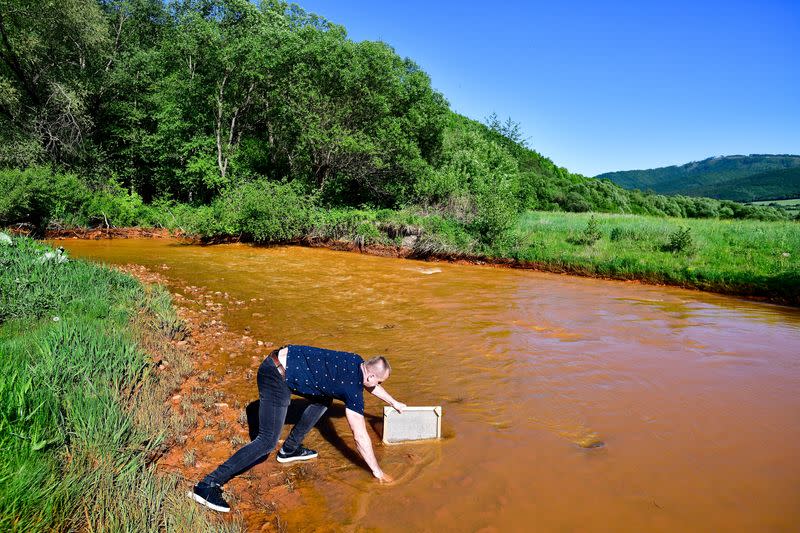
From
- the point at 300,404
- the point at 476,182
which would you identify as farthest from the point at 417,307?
the point at 476,182

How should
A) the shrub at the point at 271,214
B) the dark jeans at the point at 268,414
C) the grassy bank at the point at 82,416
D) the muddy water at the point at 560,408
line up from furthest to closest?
1. the shrub at the point at 271,214
2. the dark jeans at the point at 268,414
3. the muddy water at the point at 560,408
4. the grassy bank at the point at 82,416

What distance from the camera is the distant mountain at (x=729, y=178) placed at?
6844 cm

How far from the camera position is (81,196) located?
19906 millimetres

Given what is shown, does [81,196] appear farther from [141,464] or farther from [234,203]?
[141,464]

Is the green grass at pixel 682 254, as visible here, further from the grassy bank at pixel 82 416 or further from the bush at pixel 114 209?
the bush at pixel 114 209

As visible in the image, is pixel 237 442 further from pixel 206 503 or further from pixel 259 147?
pixel 259 147

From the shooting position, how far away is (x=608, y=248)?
16.3 meters

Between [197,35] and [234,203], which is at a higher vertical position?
[197,35]

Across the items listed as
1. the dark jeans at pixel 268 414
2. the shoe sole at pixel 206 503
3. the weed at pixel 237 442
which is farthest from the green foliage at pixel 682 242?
the shoe sole at pixel 206 503

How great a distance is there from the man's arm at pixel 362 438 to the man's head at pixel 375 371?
291 mm

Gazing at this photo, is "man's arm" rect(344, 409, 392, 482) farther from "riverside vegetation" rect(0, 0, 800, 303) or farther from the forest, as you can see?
the forest

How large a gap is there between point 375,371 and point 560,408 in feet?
9.20

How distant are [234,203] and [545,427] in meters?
18.2

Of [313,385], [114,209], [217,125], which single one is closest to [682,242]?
[313,385]
